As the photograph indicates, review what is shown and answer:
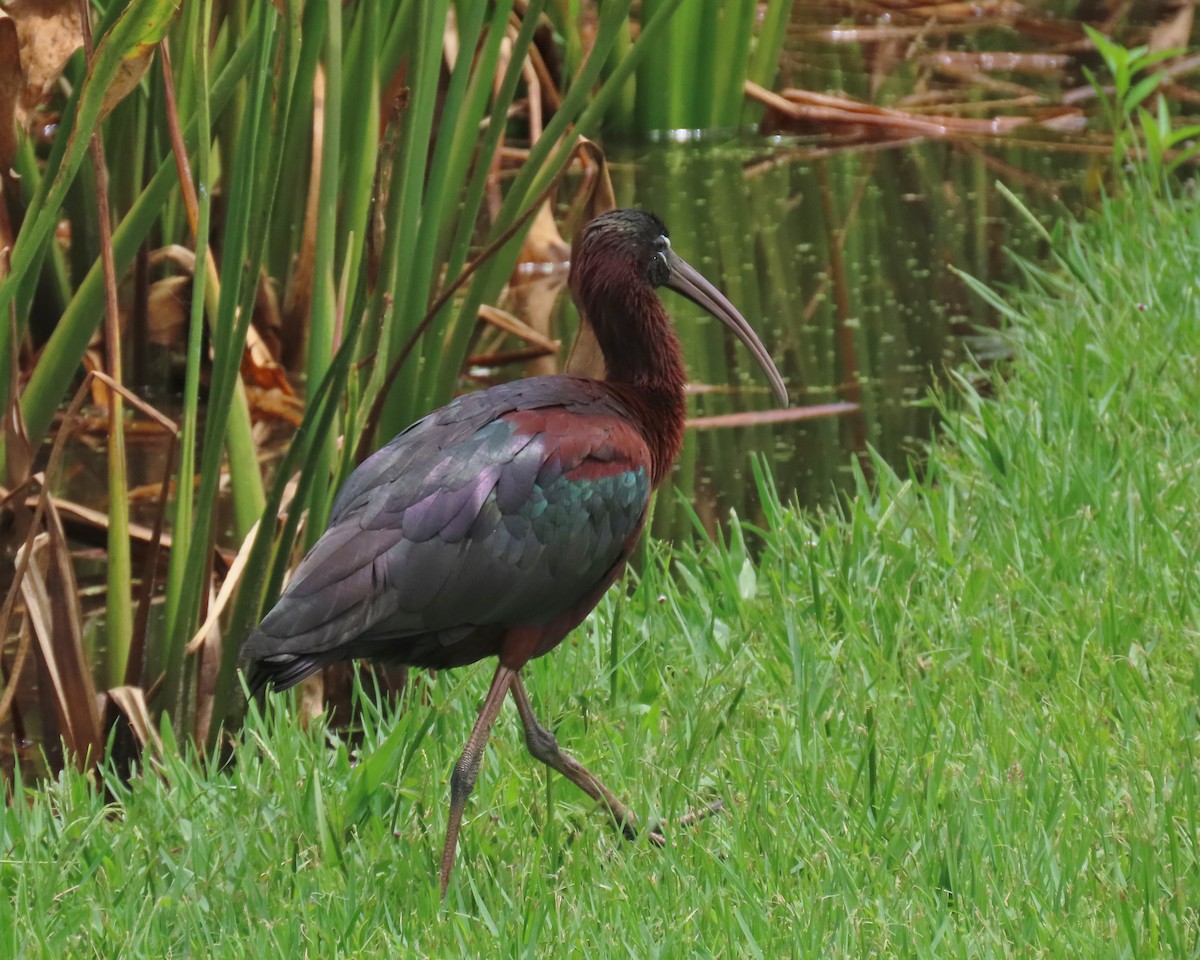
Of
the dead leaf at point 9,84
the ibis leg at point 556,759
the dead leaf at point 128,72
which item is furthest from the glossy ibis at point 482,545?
the dead leaf at point 9,84

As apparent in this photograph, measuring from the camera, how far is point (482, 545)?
9.65 ft

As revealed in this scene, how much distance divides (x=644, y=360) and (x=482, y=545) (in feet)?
1.90

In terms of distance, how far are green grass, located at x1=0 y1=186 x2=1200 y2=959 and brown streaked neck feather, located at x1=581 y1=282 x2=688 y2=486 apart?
0.48 meters

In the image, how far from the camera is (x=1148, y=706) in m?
3.26

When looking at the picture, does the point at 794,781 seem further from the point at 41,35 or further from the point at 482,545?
the point at 41,35

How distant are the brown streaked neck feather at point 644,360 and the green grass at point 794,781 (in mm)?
482

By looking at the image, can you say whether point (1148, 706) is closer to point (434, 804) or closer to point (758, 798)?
point (758, 798)

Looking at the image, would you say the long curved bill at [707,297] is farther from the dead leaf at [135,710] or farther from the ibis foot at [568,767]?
the dead leaf at [135,710]

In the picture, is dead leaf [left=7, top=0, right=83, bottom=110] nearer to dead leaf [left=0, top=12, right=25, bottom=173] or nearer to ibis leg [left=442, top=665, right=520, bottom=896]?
dead leaf [left=0, top=12, right=25, bottom=173]

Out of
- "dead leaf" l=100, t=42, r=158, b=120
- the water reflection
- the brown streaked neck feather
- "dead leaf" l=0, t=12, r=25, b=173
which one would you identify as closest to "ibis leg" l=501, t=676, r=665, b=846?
the brown streaked neck feather

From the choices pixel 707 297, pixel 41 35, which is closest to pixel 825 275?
pixel 707 297

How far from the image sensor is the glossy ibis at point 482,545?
112 inches

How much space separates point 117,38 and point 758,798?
1.56 meters

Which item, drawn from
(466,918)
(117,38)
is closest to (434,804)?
(466,918)
